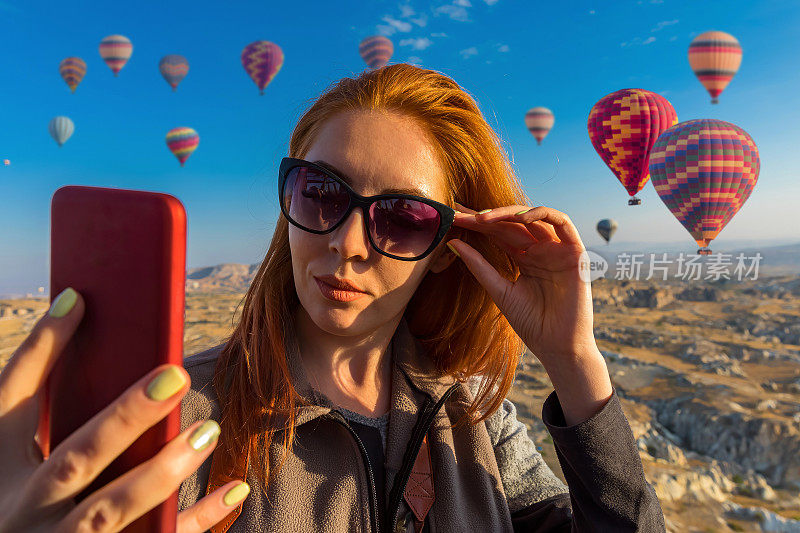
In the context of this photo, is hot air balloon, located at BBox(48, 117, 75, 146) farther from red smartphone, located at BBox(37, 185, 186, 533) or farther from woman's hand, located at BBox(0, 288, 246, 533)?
woman's hand, located at BBox(0, 288, 246, 533)

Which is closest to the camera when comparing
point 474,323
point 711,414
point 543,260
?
point 543,260

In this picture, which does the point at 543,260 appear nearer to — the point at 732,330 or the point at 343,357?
the point at 343,357

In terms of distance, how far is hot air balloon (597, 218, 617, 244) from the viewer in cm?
3672

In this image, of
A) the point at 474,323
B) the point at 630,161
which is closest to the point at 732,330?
the point at 630,161

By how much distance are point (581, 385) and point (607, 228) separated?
37646 mm

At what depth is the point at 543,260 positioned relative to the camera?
6.65ft

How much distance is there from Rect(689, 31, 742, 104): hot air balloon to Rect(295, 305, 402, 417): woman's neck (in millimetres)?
31884

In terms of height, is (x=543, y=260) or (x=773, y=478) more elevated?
(x=543, y=260)

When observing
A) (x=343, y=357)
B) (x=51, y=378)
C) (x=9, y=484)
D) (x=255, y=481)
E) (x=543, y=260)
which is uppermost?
(x=543, y=260)

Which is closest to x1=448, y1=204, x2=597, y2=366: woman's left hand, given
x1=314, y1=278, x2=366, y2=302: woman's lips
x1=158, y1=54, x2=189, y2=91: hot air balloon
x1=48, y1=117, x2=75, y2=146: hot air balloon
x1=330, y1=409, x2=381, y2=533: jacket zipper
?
x1=314, y1=278, x2=366, y2=302: woman's lips

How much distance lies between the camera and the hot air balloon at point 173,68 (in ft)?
128

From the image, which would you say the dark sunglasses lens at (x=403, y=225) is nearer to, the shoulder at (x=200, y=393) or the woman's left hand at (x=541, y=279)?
the woman's left hand at (x=541, y=279)

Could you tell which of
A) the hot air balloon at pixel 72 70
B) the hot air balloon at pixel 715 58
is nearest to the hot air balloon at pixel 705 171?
the hot air balloon at pixel 715 58

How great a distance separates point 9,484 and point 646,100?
25.5m
